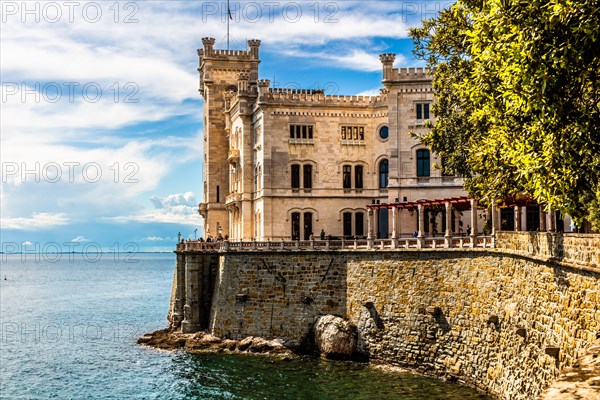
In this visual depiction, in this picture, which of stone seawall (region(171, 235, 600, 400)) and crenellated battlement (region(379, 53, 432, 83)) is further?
crenellated battlement (region(379, 53, 432, 83))

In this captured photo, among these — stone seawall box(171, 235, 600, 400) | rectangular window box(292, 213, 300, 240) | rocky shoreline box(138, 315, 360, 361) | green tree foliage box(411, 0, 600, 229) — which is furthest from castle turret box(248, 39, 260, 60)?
green tree foliage box(411, 0, 600, 229)

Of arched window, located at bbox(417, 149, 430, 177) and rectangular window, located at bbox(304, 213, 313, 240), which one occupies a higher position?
arched window, located at bbox(417, 149, 430, 177)

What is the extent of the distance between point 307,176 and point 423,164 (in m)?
10.0

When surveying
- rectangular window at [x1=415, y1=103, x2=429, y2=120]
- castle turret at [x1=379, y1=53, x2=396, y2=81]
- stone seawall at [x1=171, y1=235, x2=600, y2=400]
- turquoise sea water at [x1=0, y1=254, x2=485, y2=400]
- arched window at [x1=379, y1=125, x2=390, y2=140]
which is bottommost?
turquoise sea water at [x1=0, y1=254, x2=485, y2=400]

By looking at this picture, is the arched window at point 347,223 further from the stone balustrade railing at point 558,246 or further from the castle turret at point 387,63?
the stone balustrade railing at point 558,246

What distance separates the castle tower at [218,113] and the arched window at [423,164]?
24007 millimetres

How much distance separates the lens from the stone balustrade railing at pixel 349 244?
1559 inches

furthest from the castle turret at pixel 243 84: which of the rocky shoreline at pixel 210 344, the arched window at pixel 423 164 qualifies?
the rocky shoreline at pixel 210 344

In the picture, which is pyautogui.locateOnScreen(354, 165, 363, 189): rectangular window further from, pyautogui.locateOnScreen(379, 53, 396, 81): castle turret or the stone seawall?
the stone seawall

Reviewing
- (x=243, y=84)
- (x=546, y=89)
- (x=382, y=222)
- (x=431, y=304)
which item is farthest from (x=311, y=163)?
(x=546, y=89)

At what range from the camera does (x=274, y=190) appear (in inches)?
2327

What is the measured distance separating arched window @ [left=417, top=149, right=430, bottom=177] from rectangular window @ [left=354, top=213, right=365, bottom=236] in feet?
25.7

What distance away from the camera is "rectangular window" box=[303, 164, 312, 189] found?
59.5m

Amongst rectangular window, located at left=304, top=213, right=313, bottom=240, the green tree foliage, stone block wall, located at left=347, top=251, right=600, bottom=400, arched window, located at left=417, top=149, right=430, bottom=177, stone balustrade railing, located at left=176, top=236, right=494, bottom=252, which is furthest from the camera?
rectangular window, located at left=304, top=213, right=313, bottom=240
